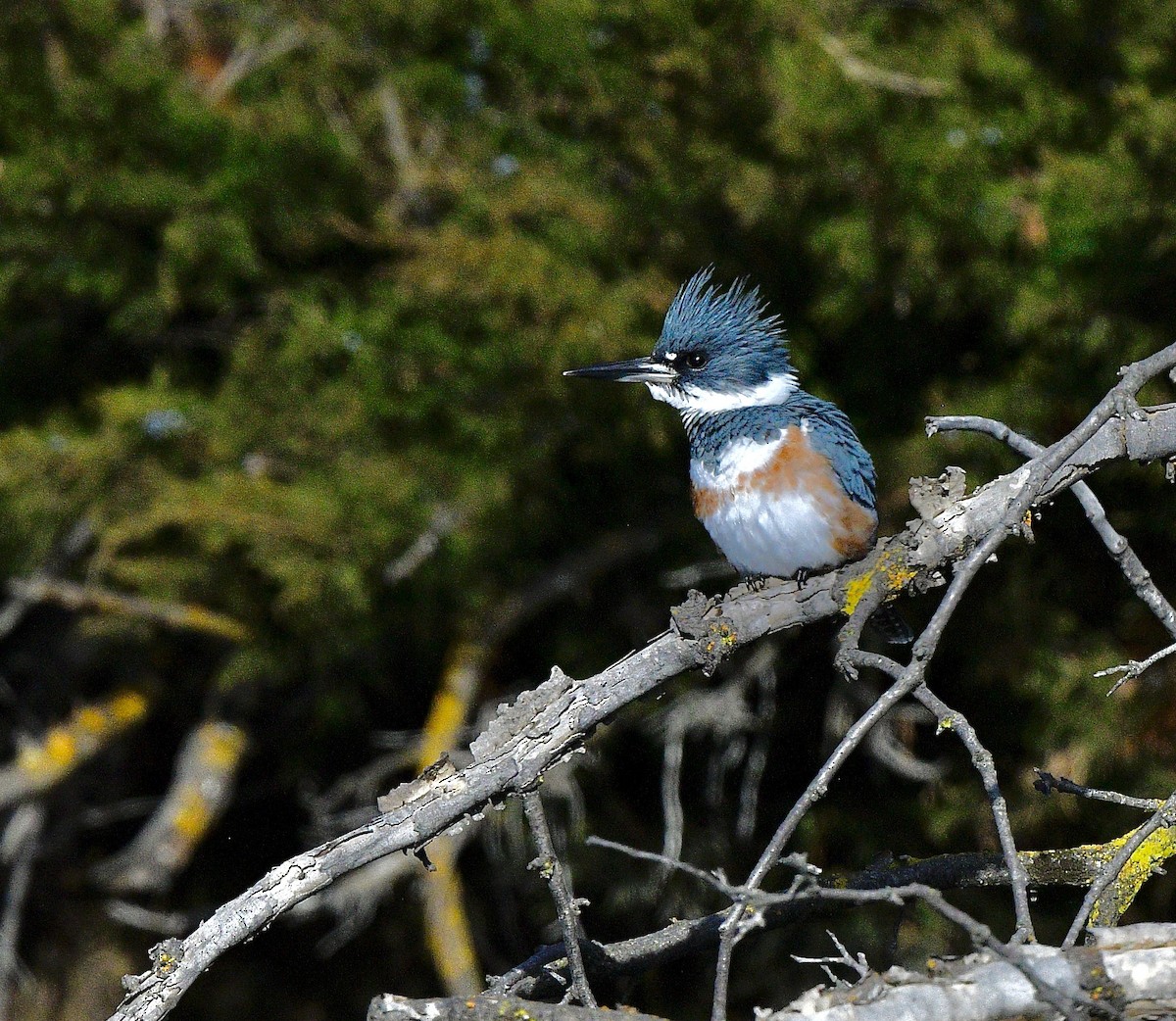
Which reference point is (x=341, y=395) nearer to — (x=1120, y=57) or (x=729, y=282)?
(x=729, y=282)

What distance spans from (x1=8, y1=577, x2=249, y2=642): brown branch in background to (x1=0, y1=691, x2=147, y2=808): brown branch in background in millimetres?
723

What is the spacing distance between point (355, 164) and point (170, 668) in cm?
208

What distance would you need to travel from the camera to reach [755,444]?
2.61 m

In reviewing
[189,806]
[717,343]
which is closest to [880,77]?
[717,343]

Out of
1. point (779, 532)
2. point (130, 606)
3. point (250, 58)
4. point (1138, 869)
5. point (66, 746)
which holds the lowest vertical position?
point (66, 746)

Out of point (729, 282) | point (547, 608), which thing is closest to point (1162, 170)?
point (729, 282)

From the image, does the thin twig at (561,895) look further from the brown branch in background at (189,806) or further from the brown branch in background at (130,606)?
the brown branch in background at (189,806)

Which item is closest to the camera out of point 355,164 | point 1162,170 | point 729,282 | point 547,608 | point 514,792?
point 514,792

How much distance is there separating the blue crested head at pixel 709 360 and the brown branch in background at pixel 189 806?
2.70 metres

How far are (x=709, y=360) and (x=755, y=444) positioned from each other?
31cm

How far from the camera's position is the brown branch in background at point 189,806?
492cm

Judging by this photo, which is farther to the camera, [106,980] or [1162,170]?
[106,980]

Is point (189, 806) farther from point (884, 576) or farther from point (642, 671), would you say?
point (884, 576)

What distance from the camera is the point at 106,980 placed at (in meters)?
5.51
